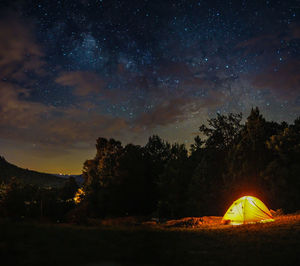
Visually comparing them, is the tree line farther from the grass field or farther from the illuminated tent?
the grass field

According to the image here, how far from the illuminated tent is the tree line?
29.5 feet

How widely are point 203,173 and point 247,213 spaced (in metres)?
16.4

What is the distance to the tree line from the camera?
25188mm

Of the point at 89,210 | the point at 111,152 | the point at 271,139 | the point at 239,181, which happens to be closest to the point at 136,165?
the point at 111,152

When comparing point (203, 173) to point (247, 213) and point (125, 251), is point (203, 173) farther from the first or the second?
point (125, 251)

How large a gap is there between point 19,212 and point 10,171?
75.8 m

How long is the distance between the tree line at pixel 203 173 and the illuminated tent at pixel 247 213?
8.98 metres

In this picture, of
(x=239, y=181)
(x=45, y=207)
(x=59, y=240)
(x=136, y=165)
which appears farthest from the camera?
(x=45, y=207)

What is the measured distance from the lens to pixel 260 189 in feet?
86.2

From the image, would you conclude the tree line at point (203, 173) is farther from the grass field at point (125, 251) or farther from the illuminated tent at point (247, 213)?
the grass field at point (125, 251)

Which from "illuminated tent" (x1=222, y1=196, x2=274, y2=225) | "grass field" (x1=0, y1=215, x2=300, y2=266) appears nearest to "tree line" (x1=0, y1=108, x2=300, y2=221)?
"illuminated tent" (x1=222, y1=196, x2=274, y2=225)

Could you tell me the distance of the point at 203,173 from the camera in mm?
32781

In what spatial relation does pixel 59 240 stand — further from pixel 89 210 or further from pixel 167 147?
pixel 167 147

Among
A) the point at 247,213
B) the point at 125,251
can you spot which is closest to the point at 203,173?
the point at 247,213
